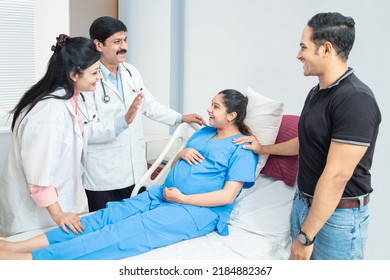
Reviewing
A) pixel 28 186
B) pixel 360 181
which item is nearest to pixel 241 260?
pixel 360 181

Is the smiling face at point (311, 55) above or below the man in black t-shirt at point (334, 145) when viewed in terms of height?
above

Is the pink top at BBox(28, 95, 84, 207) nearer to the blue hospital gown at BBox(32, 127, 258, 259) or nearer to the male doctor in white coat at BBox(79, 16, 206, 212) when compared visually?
the blue hospital gown at BBox(32, 127, 258, 259)

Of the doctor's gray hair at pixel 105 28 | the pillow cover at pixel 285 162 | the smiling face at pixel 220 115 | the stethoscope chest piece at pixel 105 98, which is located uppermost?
the doctor's gray hair at pixel 105 28

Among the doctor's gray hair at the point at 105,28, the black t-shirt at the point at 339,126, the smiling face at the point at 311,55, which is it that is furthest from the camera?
the doctor's gray hair at the point at 105,28

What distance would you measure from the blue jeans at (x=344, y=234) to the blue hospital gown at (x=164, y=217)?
449mm

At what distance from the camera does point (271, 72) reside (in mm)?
2314

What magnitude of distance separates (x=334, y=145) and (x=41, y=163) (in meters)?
1.02

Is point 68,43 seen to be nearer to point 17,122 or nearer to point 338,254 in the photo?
point 17,122

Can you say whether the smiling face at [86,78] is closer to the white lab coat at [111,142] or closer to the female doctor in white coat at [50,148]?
the female doctor in white coat at [50,148]

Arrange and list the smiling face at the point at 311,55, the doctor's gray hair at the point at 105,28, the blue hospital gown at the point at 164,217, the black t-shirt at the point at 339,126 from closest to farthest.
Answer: the black t-shirt at the point at 339,126 → the smiling face at the point at 311,55 → the blue hospital gown at the point at 164,217 → the doctor's gray hair at the point at 105,28

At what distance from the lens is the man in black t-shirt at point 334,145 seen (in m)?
1.11

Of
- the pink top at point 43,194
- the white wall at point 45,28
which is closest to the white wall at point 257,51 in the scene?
the white wall at point 45,28

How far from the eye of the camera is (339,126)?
1.12 metres

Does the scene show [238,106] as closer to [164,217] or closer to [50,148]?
[164,217]
